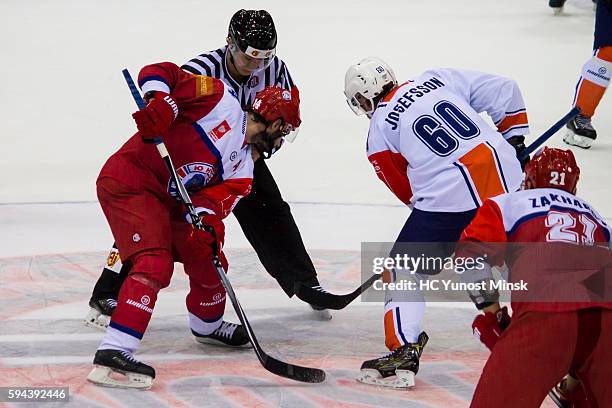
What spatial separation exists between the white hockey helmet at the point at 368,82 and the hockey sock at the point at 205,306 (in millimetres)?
820

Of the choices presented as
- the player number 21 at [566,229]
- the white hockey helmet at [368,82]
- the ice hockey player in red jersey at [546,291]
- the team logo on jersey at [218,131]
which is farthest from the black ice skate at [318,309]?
the player number 21 at [566,229]

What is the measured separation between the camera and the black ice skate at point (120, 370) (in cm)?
352

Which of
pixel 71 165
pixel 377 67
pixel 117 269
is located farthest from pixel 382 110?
pixel 71 165

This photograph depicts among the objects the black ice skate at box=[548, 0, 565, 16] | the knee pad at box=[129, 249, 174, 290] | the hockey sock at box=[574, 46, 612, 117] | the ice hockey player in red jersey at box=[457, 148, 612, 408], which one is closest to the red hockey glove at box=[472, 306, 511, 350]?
the ice hockey player in red jersey at box=[457, 148, 612, 408]

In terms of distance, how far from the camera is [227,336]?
4.03 metres

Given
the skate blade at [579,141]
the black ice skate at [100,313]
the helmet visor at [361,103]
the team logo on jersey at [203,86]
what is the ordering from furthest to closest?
the skate blade at [579,141] → the black ice skate at [100,313] → the helmet visor at [361,103] → the team logo on jersey at [203,86]

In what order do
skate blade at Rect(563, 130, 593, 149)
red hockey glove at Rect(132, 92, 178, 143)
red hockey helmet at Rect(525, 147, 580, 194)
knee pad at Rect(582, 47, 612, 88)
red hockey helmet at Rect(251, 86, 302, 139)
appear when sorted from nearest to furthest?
red hockey helmet at Rect(525, 147, 580, 194) → red hockey glove at Rect(132, 92, 178, 143) → red hockey helmet at Rect(251, 86, 302, 139) → knee pad at Rect(582, 47, 612, 88) → skate blade at Rect(563, 130, 593, 149)

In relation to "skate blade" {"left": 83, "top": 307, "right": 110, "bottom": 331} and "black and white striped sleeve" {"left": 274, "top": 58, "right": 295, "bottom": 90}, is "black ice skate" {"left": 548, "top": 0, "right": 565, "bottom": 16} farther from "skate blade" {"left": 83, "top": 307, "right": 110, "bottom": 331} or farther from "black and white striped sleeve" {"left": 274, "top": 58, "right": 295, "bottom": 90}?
"skate blade" {"left": 83, "top": 307, "right": 110, "bottom": 331}

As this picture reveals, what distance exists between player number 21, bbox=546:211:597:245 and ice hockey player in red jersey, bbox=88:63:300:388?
Answer: 4.19ft

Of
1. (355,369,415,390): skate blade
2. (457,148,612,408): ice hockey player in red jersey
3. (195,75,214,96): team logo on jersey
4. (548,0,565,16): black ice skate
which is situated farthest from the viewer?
(548,0,565,16): black ice skate

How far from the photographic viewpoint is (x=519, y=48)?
8.59 metres

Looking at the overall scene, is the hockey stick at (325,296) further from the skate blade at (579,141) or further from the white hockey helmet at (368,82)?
the skate blade at (579,141)

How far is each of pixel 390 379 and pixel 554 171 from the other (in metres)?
1.07

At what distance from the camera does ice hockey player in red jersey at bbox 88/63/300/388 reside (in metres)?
3.53
